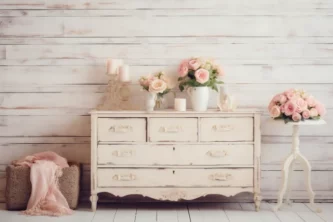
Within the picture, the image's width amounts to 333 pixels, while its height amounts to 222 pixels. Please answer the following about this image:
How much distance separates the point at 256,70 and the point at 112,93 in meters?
1.08

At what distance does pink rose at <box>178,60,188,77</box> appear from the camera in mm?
3758

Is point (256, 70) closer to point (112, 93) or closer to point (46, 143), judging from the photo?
point (112, 93)

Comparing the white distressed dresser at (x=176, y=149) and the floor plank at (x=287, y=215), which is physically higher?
the white distressed dresser at (x=176, y=149)

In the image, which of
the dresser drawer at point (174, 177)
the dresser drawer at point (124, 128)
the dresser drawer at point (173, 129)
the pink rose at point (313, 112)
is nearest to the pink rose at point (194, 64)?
the dresser drawer at point (173, 129)

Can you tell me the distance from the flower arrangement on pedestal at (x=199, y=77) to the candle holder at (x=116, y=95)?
435mm

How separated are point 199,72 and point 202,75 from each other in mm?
29

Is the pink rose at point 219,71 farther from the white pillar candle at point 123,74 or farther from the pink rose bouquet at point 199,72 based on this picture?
the white pillar candle at point 123,74

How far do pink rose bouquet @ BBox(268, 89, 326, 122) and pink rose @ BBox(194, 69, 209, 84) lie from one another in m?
0.49

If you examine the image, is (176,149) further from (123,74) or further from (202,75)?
(123,74)

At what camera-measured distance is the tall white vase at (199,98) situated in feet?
12.2

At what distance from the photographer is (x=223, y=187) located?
3.66 m

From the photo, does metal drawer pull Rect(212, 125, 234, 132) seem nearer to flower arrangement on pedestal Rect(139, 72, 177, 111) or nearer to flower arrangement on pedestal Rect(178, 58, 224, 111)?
flower arrangement on pedestal Rect(178, 58, 224, 111)

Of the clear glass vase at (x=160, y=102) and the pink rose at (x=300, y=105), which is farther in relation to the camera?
the clear glass vase at (x=160, y=102)

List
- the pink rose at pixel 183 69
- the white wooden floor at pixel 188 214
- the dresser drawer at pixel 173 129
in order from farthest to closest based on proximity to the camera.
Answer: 1. the pink rose at pixel 183 69
2. the dresser drawer at pixel 173 129
3. the white wooden floor at pixel 188 214
